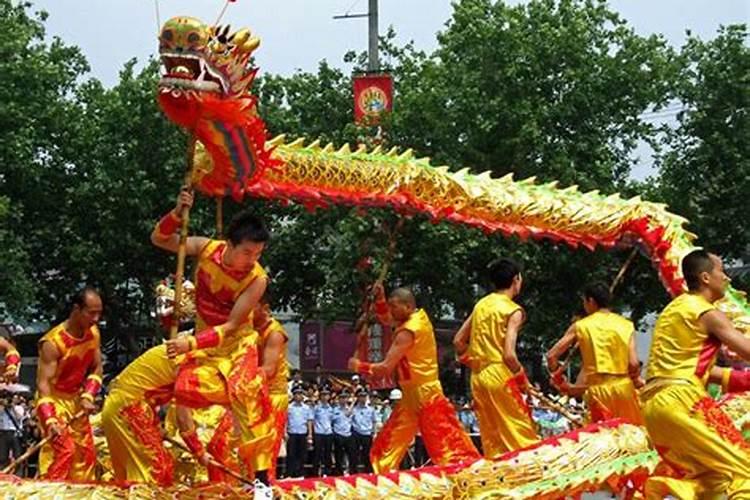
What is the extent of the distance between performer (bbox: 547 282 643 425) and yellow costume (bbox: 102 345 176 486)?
3368 millimetres

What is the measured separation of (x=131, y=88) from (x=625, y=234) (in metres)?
18.2

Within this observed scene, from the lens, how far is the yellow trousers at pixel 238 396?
7.42 meters

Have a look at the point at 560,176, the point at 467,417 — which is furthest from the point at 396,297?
the point at 560,176

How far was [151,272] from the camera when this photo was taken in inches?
1149

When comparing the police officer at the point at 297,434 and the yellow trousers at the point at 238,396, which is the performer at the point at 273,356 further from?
the police officer at the point at 297,434

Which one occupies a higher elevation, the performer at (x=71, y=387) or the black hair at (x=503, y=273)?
the black hair at (x=503, y=273)

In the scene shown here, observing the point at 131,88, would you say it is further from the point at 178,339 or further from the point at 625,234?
the point at 178,339

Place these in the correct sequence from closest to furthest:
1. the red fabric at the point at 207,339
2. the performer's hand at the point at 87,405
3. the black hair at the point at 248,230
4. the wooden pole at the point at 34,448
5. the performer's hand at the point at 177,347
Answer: the performer's hand at the point at 177,347, the red fabric at the point at 207,339, the black hair at the point at 248,230, the wooden pole at the point at 34,448, the performer's hand at the point at 87,405

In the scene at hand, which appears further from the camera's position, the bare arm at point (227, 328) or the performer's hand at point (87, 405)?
the performer's hand at point (87, 405)

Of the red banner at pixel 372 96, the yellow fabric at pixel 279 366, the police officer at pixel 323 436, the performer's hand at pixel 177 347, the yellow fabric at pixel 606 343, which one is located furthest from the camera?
the red banner at pixel 372 96

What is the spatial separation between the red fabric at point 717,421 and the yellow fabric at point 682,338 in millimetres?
155

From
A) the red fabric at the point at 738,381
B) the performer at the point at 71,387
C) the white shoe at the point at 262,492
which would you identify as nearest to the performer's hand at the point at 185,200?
the performer at the point at 71,387

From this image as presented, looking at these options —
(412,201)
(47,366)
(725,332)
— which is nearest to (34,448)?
(47,366)

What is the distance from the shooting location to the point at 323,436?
2044 cm
